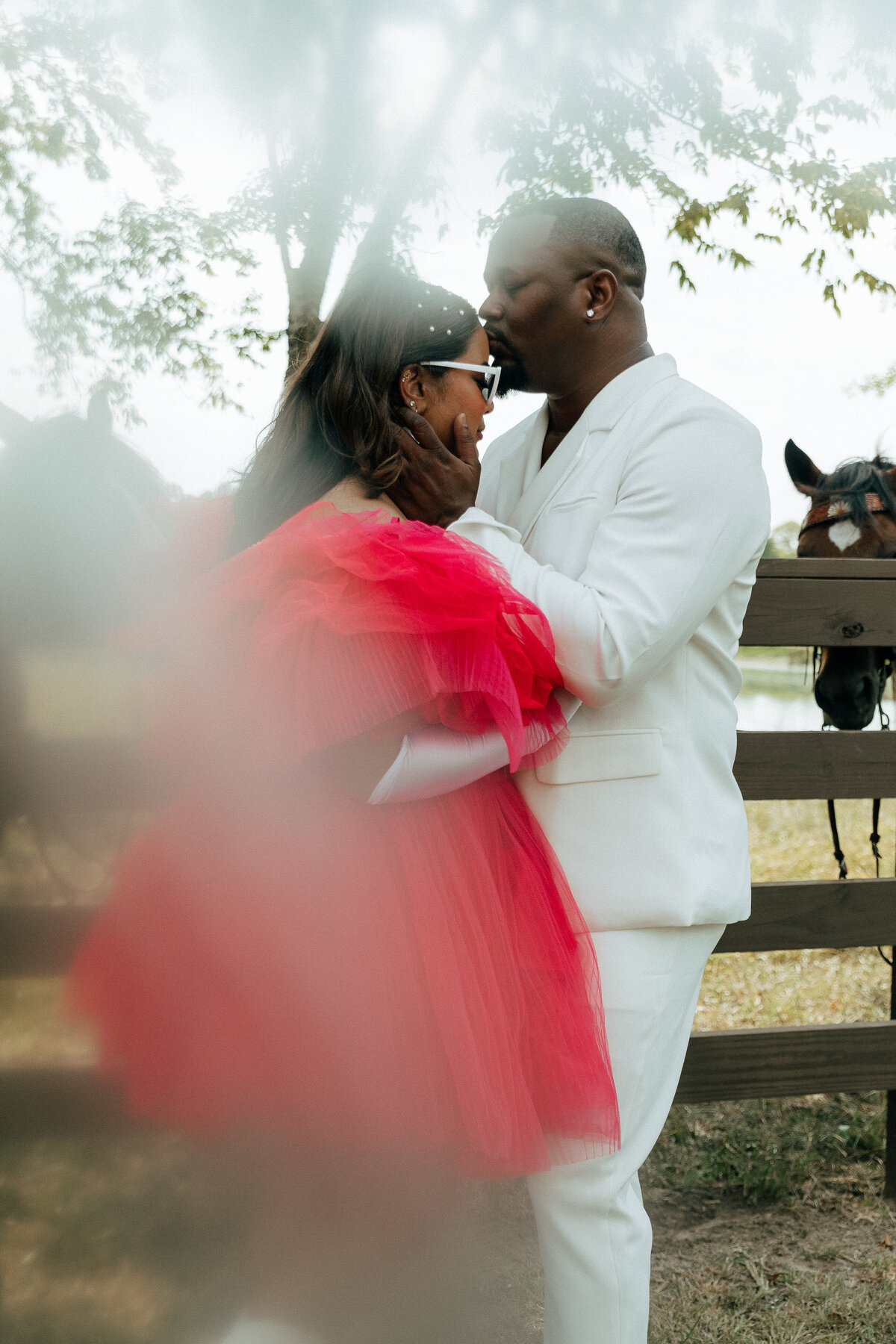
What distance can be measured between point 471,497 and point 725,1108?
2840 mm

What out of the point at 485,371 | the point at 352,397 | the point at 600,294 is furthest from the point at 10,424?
the point at 600,294

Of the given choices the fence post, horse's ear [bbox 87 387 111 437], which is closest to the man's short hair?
horse's ear [bbox 87 387 111 437]

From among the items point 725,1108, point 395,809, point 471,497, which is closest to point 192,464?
point 471,497

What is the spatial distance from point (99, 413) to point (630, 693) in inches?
39.6

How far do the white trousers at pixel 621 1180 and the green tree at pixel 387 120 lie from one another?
1374 mm

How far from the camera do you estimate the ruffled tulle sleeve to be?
1.30 metres

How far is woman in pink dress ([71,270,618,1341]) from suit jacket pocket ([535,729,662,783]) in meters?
0.07

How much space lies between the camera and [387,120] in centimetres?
202

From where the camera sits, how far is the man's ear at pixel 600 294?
68.4 inches

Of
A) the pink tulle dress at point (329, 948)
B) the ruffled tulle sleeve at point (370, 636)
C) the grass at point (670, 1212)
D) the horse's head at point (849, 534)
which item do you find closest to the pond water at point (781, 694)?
the horse's head at point (849, 534)

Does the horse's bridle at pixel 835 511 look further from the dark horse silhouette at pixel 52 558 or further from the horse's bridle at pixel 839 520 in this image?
the dark horse silhouette at pixel 52 558

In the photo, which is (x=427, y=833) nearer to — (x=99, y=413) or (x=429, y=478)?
(x=429, y=478)

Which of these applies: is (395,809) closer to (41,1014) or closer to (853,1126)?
(41,1014)

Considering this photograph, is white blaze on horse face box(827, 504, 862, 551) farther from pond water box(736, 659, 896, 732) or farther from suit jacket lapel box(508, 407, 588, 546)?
suit jacket lapel box(508, 407, 588, 546)
